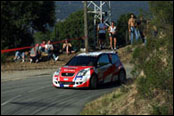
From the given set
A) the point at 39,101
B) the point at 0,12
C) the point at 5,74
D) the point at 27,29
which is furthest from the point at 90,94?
the point at 27,29

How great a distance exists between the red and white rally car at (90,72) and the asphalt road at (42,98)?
304mm

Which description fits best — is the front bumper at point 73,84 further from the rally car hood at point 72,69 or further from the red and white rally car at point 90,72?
the rally car hood at point 72,69

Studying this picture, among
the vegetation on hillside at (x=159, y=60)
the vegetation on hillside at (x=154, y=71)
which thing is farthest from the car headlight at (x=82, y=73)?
the vegetation on hillside at (x=159, y=60)

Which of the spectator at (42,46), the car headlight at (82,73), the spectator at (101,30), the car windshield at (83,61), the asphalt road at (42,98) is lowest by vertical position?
the asphalt road at (42,98)

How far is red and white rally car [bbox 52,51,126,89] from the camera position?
1880cm

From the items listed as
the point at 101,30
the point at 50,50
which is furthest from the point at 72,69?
the point at 101,30

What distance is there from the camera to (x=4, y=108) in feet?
50.1

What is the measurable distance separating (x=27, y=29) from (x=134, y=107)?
135ft

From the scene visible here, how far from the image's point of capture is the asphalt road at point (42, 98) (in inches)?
585

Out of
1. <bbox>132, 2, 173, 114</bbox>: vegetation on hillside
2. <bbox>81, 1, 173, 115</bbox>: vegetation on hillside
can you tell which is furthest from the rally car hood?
<bbox>132, 2, 173, 114</bbox>: vegetation on hillside

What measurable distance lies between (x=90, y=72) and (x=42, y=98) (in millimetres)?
2717

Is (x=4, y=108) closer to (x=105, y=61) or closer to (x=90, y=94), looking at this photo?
(x=90, y=94)

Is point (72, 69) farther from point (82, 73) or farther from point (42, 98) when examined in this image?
point (42, 98)

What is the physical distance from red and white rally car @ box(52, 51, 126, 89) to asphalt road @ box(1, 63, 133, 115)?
30 cm
